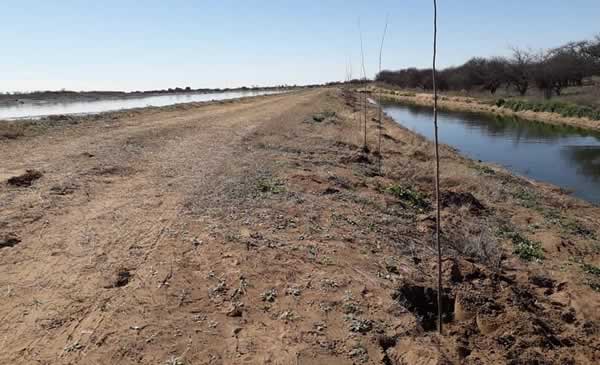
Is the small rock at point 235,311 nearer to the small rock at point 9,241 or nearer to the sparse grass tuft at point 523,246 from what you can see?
the small rock at point 9,241

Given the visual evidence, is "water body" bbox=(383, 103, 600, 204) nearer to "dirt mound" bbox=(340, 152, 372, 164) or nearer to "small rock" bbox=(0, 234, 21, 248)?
"dirt mound" bbox=(340, 152, 372, 164)

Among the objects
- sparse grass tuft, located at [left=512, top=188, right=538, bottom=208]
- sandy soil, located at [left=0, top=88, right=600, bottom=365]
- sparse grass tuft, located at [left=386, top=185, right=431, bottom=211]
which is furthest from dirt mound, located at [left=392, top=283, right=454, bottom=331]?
sparse grass tuft, located at [left=512, top=188, right=538, bottom=208]

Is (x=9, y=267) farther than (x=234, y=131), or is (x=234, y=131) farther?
(x=234, y=131)

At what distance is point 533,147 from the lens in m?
22.4

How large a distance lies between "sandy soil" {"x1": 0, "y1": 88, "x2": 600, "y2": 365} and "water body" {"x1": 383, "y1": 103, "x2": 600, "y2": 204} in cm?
642

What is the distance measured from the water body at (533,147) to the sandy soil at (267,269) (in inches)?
253

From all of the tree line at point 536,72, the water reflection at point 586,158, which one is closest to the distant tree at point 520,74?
the tree line at point 536,72

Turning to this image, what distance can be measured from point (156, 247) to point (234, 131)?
36.8 ft

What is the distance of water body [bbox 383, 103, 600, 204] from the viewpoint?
15805 millimetres

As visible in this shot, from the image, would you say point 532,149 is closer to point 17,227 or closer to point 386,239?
point 386,239

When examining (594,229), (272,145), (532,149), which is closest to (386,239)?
(594,229)

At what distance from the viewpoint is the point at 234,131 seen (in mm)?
16156

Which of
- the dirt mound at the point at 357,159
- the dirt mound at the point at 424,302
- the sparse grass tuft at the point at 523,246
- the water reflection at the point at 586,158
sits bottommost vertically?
the water reflection at the point at 586,158

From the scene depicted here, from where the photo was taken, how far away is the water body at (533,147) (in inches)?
622
